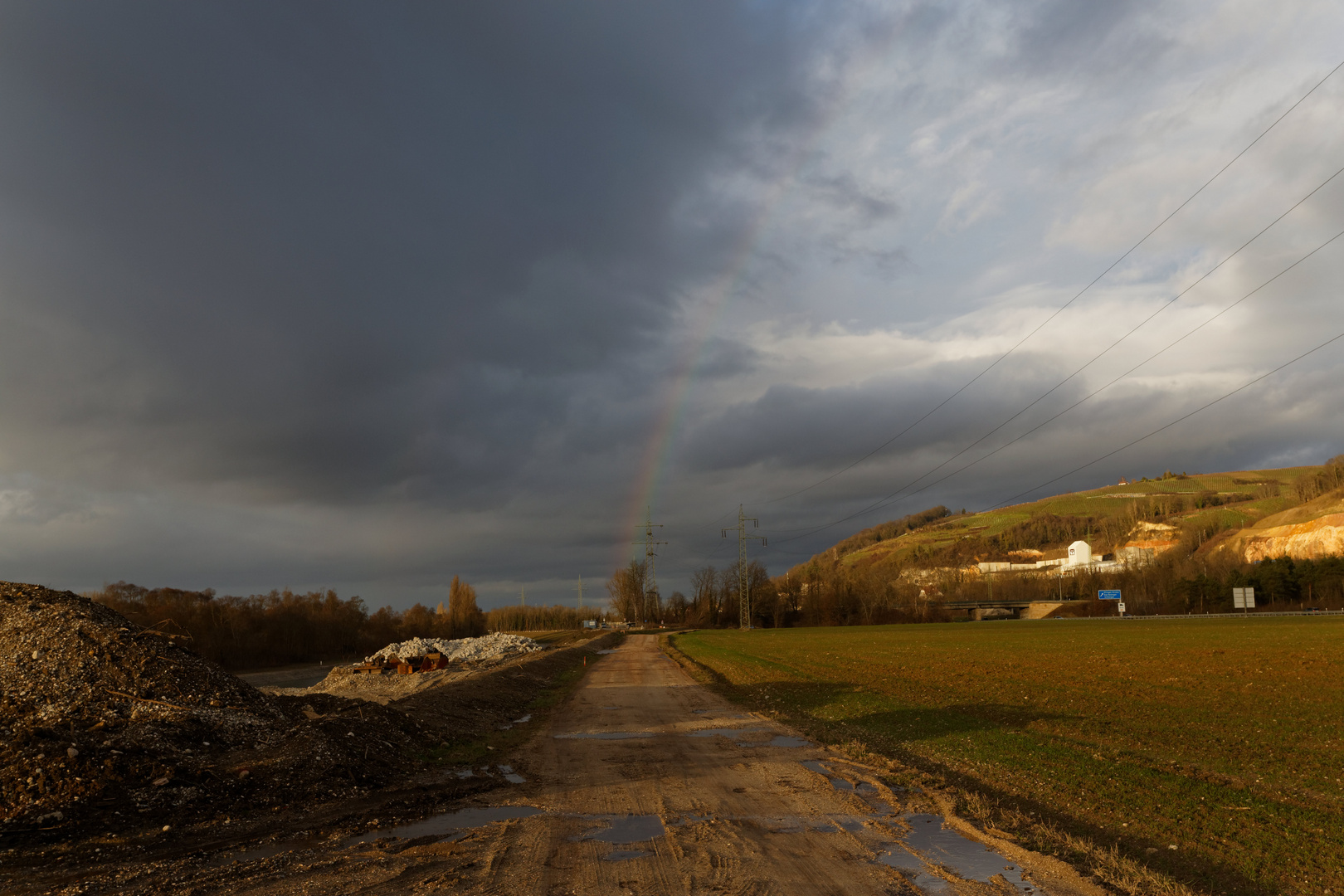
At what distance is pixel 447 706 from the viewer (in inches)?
894

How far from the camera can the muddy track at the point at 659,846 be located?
783cm

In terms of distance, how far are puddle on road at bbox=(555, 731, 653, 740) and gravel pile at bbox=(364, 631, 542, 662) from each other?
34938mm

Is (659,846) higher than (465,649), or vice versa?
(659,846)

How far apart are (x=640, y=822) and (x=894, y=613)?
16745cm

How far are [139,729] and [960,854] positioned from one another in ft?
44.2

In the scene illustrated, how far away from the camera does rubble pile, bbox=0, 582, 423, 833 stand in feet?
35.6

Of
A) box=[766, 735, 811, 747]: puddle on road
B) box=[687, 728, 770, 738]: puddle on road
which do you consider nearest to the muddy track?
box=[766, 735, 811, 747]: puddle on road

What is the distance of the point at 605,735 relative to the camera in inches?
755

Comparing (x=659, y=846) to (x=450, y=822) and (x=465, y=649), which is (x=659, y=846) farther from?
(x=465, y=649)

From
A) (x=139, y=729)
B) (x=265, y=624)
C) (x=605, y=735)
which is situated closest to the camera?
(x=139, y=729)

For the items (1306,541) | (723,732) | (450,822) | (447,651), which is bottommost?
(447,651)

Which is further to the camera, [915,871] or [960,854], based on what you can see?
[960,854]

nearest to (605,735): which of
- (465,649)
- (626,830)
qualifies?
(626,830)

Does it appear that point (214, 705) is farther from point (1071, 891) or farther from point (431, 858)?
point (1071, 891)
